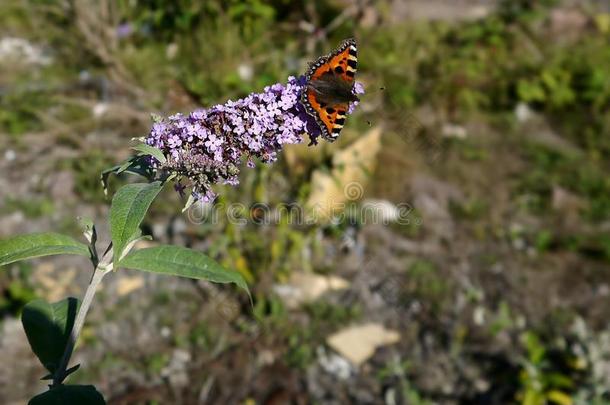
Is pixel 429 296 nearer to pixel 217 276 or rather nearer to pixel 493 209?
pixel 493 209

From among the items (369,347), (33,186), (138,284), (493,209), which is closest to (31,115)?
(33,186)

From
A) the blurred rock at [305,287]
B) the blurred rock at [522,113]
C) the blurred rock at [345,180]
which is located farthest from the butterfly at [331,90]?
the blurred rock at [522,113]

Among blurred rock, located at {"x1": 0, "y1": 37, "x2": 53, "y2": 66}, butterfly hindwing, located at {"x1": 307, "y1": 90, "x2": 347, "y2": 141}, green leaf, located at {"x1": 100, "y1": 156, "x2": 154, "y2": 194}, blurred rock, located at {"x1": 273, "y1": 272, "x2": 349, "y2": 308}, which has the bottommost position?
blurred rock, located at {"x1": 273, "y1": 272, "x2": 349, "y2": 308}

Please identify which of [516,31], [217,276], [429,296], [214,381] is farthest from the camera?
[516,31]

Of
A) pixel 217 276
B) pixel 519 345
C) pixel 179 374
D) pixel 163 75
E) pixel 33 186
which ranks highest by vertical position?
pixel 217 276

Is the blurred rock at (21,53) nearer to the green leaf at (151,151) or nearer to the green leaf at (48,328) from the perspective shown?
the green leaf at (48,328)

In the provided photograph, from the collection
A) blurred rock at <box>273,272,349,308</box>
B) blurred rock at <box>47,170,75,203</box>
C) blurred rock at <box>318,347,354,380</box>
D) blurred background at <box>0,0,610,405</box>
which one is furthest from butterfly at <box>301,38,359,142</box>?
blurred rock at <box>47,170,75,203</box>

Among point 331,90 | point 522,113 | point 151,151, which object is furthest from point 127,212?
point 522,113

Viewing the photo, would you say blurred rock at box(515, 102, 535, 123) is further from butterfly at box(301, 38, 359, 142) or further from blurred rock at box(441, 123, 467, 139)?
butterfly at box(301, 38, 359, 142)
